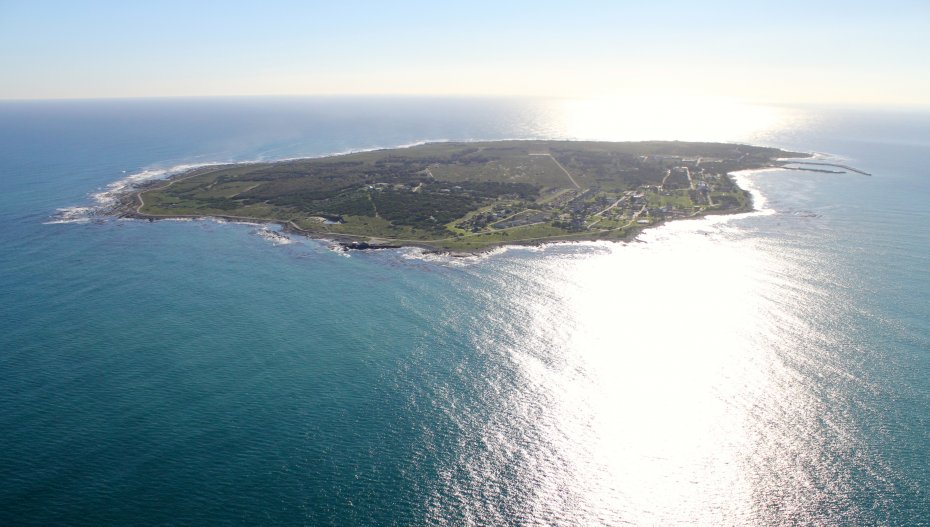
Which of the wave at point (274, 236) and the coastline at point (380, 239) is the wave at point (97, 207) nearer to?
the coastline at point (380, 239)

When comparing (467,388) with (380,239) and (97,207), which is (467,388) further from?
(97,207)

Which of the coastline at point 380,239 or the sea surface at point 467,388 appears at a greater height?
the coastline at point 380,239

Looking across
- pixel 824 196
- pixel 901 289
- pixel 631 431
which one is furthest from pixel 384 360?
pixel 824 196

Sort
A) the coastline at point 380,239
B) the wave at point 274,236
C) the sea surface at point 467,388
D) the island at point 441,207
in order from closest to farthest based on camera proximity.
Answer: the sea surface at point 467,388 < the coastline at point 380,239 < the wave at point 274,236 < the island at point 441,207

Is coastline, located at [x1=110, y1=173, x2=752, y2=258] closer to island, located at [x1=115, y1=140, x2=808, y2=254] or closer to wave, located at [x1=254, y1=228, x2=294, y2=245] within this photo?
island, located at [x1=115, y1=140, x2=808, y2=254]

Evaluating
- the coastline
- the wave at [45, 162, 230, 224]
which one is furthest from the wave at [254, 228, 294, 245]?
the wave at [45, 162, 230, 224]

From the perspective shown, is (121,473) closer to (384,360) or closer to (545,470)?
(384,360)

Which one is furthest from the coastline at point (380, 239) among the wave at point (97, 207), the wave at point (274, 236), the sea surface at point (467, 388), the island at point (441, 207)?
the sea surface at point (467, 388)

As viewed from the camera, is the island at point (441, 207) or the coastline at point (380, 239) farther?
the island at point (441, 207)
